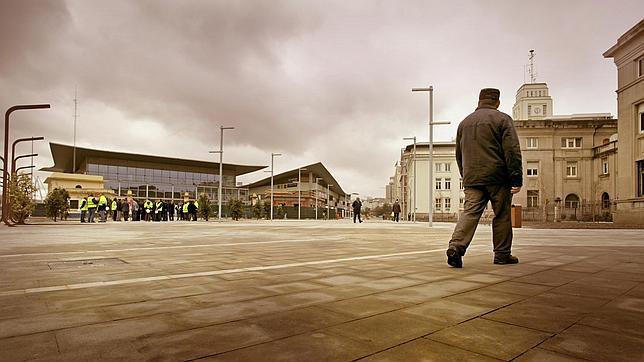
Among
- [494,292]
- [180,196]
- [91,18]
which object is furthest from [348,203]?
[494,292]

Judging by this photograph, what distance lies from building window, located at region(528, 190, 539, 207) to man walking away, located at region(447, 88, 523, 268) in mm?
53669

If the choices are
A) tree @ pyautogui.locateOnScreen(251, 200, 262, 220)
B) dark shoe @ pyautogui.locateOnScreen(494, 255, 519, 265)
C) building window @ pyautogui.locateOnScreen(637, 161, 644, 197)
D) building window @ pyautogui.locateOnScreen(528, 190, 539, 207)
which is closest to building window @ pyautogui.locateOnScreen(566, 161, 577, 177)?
building window @ pyautogui.locateOnScreen(528, 190, 539, 207)

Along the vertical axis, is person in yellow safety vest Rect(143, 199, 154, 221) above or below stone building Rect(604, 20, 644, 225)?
below

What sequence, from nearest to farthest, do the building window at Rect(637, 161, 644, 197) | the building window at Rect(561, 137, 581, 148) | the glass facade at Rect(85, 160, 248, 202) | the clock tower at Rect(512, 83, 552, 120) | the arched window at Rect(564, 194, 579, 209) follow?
the building window at Rect(637, 161, 644, 197) < the arched window at Rect(564, 194, 579, 209) < the building window at Rect(561, 137, 581, 148) < the glass facade at Rect(85, 160, 248, 202) < the clock tower at Rect(512, 83, 552, 120)

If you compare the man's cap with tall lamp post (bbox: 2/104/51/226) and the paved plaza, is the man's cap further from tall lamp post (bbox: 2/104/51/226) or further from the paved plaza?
tall lamp post (bbox: 2/104/51/226)

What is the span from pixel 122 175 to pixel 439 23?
81.4 m

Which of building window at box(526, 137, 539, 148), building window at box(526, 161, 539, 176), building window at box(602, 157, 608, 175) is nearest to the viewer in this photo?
building window at box(602, 157, 608, 175)

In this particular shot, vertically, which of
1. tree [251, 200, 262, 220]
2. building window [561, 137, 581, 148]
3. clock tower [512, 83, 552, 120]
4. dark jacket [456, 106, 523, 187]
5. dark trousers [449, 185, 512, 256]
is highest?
clock tower [512, 83, 552, 120]

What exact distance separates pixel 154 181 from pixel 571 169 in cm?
7506

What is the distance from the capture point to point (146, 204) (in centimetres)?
3575

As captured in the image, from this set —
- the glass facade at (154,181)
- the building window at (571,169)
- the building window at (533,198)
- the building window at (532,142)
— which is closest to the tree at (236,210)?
the glass facade at (154,181)

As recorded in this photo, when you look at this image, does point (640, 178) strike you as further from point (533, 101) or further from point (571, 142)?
point (533, 101)

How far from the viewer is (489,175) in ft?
16.9

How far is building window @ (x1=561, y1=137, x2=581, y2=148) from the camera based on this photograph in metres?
53.8
